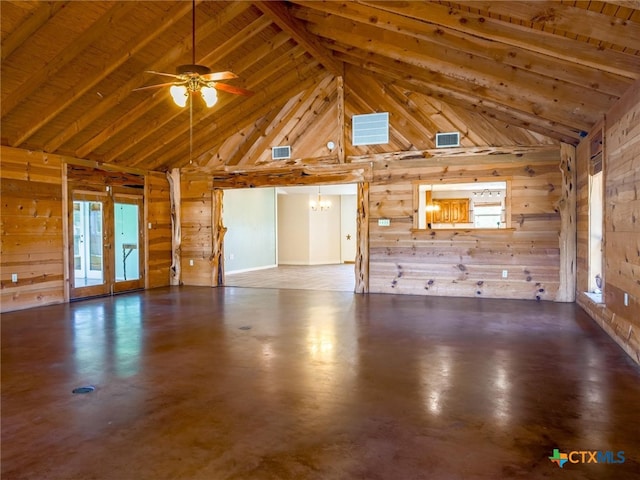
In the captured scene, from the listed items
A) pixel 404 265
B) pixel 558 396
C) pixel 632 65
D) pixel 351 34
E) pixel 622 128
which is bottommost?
pixel 558 396

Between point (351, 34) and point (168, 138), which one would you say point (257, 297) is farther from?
point (351, 34)

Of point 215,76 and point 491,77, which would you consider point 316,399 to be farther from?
point 491,77

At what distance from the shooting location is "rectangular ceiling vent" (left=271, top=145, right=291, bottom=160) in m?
8.38

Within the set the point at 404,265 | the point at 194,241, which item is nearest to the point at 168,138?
the point at 194,241

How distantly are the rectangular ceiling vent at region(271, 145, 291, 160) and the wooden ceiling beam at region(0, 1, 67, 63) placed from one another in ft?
15.0

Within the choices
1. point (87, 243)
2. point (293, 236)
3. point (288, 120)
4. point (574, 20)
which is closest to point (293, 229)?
point (293, 236)

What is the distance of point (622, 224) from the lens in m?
4.32

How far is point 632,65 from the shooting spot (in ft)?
12.2

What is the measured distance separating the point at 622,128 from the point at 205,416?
4.72 meters

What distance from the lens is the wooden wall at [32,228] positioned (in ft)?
20.3
